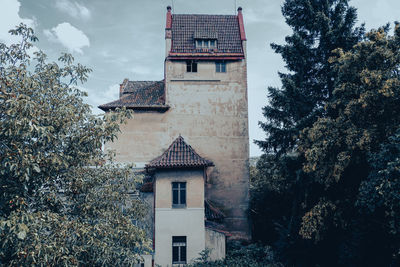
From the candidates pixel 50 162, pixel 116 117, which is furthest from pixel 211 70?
pixel 50 162

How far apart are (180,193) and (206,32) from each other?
1382 centimetres

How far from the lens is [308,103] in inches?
762

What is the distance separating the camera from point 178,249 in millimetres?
16531

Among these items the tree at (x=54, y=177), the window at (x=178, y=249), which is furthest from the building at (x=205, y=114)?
the tree at (x=54, y=177)

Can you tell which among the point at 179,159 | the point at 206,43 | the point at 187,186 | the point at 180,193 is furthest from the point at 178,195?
the point at 206,43

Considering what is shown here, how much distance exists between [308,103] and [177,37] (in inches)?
460

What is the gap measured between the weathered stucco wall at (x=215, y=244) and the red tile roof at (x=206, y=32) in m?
13.3

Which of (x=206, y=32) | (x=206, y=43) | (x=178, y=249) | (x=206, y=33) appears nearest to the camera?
(x=178, y=249)

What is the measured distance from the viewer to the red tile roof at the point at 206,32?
24.0 m

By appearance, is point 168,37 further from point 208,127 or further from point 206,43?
point 208,127

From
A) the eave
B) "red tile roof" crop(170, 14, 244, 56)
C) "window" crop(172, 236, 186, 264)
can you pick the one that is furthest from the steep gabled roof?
"window" crop(172, 236, 186, 264)

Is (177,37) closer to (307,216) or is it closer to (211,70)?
(211,70)

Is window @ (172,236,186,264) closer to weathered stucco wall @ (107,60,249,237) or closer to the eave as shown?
weathered stucco wall @ (107,60,249,237)

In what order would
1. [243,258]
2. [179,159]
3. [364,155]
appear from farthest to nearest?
[179,159], [243,258], [364,155]
